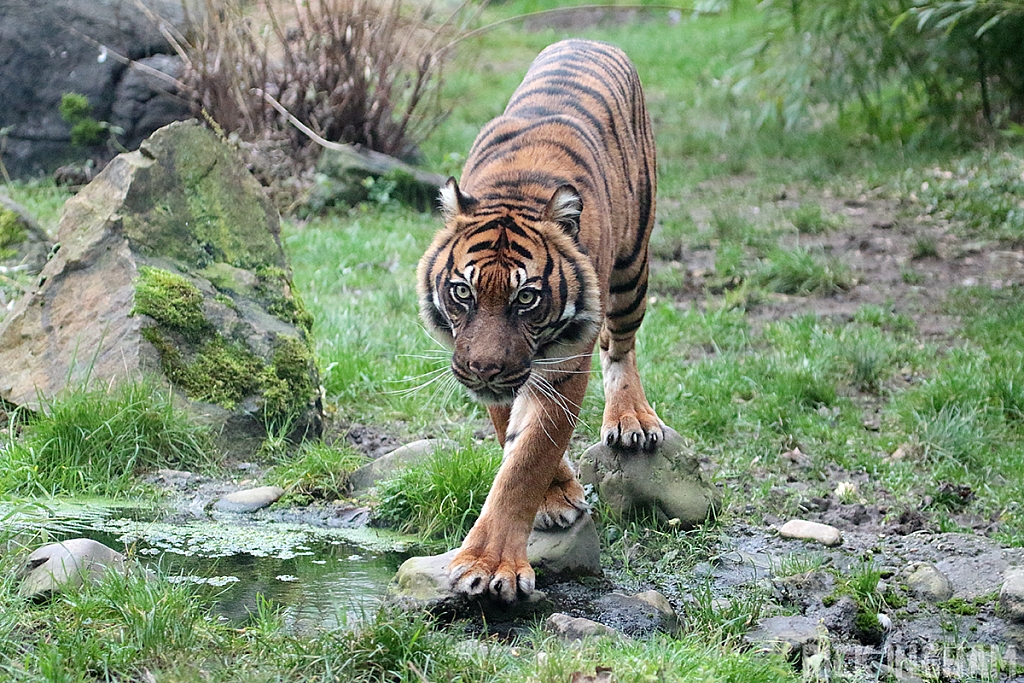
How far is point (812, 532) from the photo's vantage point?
4785 millimetres

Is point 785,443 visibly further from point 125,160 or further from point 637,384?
point 125,160

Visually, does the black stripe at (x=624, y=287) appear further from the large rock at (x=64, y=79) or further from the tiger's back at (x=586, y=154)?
the large rock at (x=64, y=79)

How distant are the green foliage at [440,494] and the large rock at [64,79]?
7.45m

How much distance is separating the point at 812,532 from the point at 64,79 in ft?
30.4

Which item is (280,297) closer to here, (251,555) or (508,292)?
(251,555)

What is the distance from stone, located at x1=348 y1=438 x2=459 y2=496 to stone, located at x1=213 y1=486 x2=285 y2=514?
0.35 m

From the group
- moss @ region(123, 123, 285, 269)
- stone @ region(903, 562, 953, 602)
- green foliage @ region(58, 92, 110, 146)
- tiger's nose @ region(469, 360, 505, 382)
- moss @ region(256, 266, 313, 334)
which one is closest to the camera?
tiger's nose @ region(469, 360, 505, 382)

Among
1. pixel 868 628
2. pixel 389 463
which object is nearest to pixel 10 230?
pixel 389 463

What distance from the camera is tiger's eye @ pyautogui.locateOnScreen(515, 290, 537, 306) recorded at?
3746 mm

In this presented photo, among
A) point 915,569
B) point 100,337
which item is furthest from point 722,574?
point 100,337

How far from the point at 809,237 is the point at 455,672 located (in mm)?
6889

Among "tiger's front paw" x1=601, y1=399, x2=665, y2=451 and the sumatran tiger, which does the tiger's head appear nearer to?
the sumatran tiger

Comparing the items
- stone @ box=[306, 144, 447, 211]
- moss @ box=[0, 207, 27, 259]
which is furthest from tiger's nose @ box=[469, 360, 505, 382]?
stone @ box=[306, 144, 447, 211]

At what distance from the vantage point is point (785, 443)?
18.5ft
